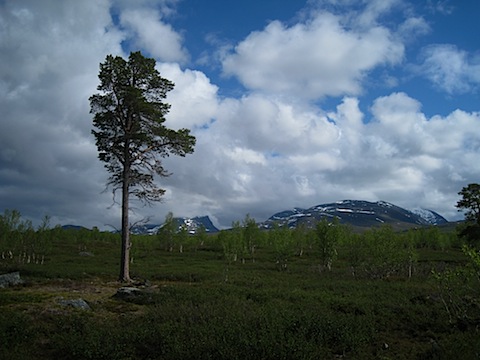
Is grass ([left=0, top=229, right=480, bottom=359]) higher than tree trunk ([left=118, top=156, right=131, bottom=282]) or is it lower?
lower

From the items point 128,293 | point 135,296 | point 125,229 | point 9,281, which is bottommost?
point 135,296

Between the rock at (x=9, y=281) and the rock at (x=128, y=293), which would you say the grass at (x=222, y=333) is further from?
the rock at (x=9, y=281)

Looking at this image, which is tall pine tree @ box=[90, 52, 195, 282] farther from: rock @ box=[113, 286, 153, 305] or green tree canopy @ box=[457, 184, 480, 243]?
green tree canopy @ box=[457, 184, 480, 243]

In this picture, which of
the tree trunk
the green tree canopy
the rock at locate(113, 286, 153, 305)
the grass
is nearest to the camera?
the grass

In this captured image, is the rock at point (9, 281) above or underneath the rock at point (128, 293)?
above

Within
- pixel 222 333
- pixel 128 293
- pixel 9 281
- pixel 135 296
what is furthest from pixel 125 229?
pixel 222 333

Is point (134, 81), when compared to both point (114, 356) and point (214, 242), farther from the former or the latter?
point (214, 242)

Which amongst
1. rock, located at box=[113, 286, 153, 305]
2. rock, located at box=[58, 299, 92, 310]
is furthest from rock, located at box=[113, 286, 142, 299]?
rock, located at box=[58, 299, 92, 310]

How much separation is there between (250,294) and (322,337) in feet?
30.5

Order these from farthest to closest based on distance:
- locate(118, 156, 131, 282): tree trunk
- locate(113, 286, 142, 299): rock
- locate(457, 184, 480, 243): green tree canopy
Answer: locate(457, 184, 480, 243): green tree canopy < locate(118, 156, 131, 282): tree trunk < locate(113, 286, 142, 299): rock

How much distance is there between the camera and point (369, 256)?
130ft

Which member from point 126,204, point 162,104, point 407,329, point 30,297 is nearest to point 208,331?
point 407,329

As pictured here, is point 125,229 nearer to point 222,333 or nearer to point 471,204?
point 222,333

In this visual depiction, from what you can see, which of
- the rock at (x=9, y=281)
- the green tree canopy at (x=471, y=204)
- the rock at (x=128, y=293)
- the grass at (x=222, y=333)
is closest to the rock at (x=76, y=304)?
the grass at (x=222, y=333)
